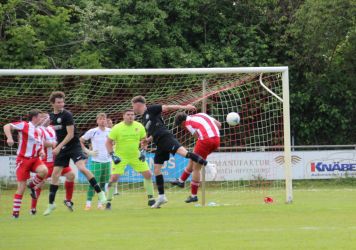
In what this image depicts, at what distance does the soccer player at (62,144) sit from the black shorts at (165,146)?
4.23 feet

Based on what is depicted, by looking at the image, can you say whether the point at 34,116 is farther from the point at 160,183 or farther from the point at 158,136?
the point at 160,183

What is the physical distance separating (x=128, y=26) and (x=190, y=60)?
8.77 ft

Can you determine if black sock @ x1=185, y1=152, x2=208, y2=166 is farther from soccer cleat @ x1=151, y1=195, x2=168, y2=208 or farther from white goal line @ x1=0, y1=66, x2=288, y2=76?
white goal line @ x1=0, y1=66, x2=288, y2=76

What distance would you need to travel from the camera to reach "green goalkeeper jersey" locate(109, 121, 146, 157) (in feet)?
51.9

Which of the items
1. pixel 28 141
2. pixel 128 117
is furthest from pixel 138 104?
pixel 28 141

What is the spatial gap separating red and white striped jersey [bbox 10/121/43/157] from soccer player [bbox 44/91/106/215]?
24.7 inches

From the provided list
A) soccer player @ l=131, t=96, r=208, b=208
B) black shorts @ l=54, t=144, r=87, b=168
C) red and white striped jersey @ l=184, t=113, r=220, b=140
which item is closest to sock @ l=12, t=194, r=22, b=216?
black shorts @ l=54, t=144, r=87, b=168

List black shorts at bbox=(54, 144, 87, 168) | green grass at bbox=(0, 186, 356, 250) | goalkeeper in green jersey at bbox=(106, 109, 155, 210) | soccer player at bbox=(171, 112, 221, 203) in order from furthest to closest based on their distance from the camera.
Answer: soccer player at bbox=(171, 112, 221, 203), goalkeeper in green jersey at bbox=(106, 109, 155, 210), black shorts at bbox=(54, 144, 87, 168), green grass at bbox=(0, 186, 356, 250)

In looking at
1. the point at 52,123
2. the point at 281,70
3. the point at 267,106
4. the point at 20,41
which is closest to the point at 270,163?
the point at 267,106

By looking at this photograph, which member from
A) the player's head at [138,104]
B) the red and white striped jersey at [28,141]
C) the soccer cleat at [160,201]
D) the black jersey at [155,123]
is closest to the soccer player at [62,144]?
the red and white striped jersey at [28,141]

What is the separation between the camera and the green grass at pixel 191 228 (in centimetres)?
942

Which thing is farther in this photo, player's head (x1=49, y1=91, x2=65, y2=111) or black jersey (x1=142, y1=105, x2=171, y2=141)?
black jersey (x1=142, y1=105, x2=171, y2=141)

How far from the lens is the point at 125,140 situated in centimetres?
1584

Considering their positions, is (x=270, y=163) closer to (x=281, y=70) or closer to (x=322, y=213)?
(x=281, y=70)
